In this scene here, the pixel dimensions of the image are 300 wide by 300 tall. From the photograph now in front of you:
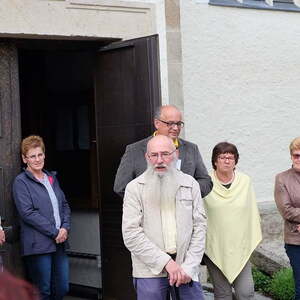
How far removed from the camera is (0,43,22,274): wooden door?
18.1 feet

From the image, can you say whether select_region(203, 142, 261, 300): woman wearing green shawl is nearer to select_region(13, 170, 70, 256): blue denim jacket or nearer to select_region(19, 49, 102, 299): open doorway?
select_region(13, 170, 70, 256): blue denim jacket

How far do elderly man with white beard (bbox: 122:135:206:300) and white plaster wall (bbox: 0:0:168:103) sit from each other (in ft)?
6.43

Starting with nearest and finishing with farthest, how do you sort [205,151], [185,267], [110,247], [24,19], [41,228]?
[185,267]
[41,228]
[24,19]
[110,247]
[205,151]

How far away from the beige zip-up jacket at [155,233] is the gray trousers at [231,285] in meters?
0.90

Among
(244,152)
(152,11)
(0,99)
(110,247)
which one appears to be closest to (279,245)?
(244,152)

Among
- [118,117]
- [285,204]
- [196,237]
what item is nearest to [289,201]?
[285,204]

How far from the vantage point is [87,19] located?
19.2 ft

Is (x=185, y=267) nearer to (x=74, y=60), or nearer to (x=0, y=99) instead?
(x=0, y=99)

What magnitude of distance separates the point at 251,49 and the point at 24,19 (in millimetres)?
2977

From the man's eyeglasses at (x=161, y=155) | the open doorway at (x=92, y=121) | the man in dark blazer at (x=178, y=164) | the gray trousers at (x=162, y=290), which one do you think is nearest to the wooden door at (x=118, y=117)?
the open doorway at (x=92, y=121)

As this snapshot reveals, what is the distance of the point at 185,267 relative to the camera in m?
4.02

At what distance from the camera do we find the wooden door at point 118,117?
571cm

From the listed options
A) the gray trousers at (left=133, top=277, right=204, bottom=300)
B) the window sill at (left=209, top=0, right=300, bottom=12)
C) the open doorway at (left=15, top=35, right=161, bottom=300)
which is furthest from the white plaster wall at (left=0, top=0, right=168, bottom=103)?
the gray trousers at (left=133, top=277, right=204, bottom=300)

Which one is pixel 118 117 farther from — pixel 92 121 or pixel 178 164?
pixel 178 164
